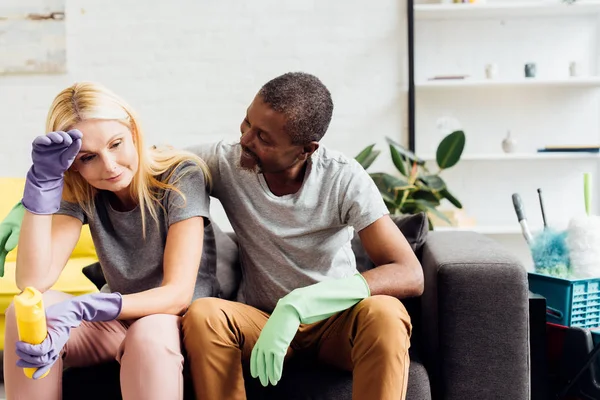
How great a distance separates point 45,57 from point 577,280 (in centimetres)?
262

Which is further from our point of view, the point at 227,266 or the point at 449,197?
the point at 449,197

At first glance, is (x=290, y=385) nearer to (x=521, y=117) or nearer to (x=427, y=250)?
(x=427, y=250)

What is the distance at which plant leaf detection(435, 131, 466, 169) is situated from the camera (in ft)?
9.01

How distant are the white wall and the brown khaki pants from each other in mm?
1973

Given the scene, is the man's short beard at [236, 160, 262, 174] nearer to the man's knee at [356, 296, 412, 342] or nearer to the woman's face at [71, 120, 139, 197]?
the woman's face at [71, 120, 139, 197]

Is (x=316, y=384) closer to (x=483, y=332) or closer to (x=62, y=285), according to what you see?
(x=483, y=332)

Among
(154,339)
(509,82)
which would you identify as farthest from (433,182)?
(154,339)

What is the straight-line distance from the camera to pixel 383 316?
4.24 ft

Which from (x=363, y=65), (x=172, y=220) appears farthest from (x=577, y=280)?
(x=363, y=65)

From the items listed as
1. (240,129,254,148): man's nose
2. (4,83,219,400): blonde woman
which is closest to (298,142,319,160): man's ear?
(240,129,254,148): man's nose

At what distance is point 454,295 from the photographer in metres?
1.50

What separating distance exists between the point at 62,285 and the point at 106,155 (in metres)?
1.01

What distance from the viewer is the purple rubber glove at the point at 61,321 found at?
47.3 inches

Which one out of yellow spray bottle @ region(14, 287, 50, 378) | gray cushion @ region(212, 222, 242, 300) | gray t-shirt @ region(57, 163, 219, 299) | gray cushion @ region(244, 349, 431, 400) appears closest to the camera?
yellow spray bottle @ region(14, 287, 50, 378)
